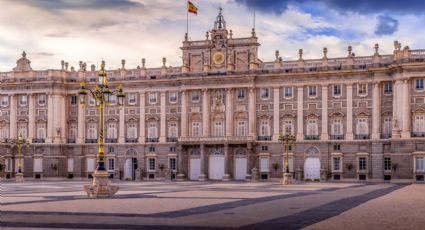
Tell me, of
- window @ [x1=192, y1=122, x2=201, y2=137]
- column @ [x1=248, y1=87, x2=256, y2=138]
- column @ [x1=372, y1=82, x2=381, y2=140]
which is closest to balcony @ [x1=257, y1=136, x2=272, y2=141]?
column @ [x1=248, y1=87, x2=256, y2=138]

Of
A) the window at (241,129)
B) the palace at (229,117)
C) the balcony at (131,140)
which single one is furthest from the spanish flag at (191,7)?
the balcony at (131,140)

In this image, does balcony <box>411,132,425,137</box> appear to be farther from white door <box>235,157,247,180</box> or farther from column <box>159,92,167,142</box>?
column <box>159,92,167,142</box>

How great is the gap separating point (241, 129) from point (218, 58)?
917cm

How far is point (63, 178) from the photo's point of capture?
92188 millimetres

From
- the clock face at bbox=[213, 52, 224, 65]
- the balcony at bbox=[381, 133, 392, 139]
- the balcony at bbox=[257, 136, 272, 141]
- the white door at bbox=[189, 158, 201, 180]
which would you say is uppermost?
the clock face at bbox=[213, 52, 224, 65]

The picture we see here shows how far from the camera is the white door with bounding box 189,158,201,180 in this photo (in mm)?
87375

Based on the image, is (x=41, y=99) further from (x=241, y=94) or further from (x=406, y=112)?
(x=406, y=112)

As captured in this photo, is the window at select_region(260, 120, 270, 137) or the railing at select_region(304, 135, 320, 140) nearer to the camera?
the railing at select_region(304, 135, 320, 140)

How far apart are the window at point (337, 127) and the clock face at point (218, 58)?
15.5 meters

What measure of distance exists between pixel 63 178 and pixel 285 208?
215 feet

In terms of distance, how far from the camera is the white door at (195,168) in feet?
287

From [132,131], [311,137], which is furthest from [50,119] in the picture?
[311,137]

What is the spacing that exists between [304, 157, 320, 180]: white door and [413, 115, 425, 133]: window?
11881mm

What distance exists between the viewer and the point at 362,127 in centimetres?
8162
